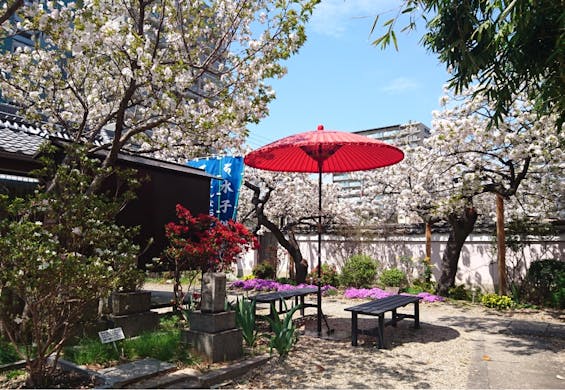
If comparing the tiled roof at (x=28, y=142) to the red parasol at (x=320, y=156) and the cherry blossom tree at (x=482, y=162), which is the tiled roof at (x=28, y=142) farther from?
the cherry blossom tree at (x=482, y=162)

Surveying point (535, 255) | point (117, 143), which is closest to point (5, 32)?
point (117, 143)

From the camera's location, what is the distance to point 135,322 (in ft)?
19.3

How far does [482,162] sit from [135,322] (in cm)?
830

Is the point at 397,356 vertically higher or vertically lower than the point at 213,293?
lower

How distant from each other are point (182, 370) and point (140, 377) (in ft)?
1.67

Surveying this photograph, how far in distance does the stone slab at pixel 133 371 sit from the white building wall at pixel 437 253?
10.1 metres

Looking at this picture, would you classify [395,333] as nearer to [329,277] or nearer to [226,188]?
[226,188]

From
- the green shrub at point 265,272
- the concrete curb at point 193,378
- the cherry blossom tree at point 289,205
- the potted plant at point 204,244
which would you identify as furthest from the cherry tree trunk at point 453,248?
the concrete curb at point 193,378

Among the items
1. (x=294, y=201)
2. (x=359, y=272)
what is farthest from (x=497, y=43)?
(x=294, y=201)

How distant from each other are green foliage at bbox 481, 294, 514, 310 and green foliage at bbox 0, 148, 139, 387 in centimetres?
875

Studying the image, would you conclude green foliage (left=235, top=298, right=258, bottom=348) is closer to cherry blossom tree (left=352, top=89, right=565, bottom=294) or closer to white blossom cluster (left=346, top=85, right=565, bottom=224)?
white blossom cluster (left=346, top=85, right=565, bottom=224)

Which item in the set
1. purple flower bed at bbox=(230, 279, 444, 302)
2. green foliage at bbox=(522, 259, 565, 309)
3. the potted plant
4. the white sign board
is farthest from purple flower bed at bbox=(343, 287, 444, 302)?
the white sign board

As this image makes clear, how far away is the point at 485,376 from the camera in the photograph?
182 inches

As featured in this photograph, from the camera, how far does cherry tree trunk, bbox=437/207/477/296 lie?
10805 millimetres
